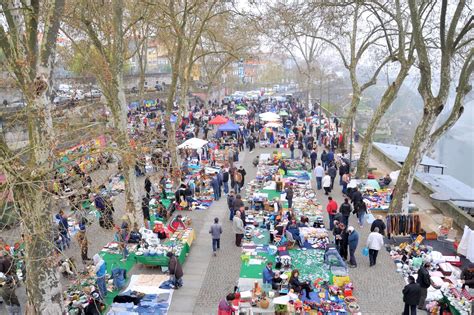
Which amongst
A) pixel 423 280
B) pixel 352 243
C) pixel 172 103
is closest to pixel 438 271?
pixel 423 280

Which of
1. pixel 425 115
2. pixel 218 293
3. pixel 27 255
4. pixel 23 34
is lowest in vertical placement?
pixel 218 293

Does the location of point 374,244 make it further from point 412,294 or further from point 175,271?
point 175,271

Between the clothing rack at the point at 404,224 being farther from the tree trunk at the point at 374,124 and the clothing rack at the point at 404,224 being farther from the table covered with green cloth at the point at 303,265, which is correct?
the tree trunk at the point at 374,124

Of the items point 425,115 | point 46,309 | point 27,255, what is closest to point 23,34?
point 27,255

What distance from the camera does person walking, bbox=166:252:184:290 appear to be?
1102cm

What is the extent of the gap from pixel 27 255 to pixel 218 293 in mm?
4938

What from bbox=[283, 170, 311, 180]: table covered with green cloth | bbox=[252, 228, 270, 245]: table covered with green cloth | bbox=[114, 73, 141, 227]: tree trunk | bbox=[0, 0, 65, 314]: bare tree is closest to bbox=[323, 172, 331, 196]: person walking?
bbox=[283, 170, 311, 180]: table covered with green cloth

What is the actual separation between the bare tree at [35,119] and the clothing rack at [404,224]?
1012 centimetres

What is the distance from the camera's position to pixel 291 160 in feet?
74.4

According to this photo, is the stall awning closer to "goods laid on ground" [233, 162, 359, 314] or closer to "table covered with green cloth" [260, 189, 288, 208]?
"goods laid on ground" [233, 162, 359, 314]

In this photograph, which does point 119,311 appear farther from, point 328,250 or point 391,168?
point 391,168

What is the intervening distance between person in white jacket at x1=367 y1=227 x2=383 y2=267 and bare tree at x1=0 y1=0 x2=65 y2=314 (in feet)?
26.7

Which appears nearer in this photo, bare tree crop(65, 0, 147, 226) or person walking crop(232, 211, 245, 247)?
bare tree crop(65, 0, 147, 226)

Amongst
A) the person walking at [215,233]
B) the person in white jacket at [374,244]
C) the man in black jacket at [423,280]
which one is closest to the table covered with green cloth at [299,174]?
the person walking at [215,233]
